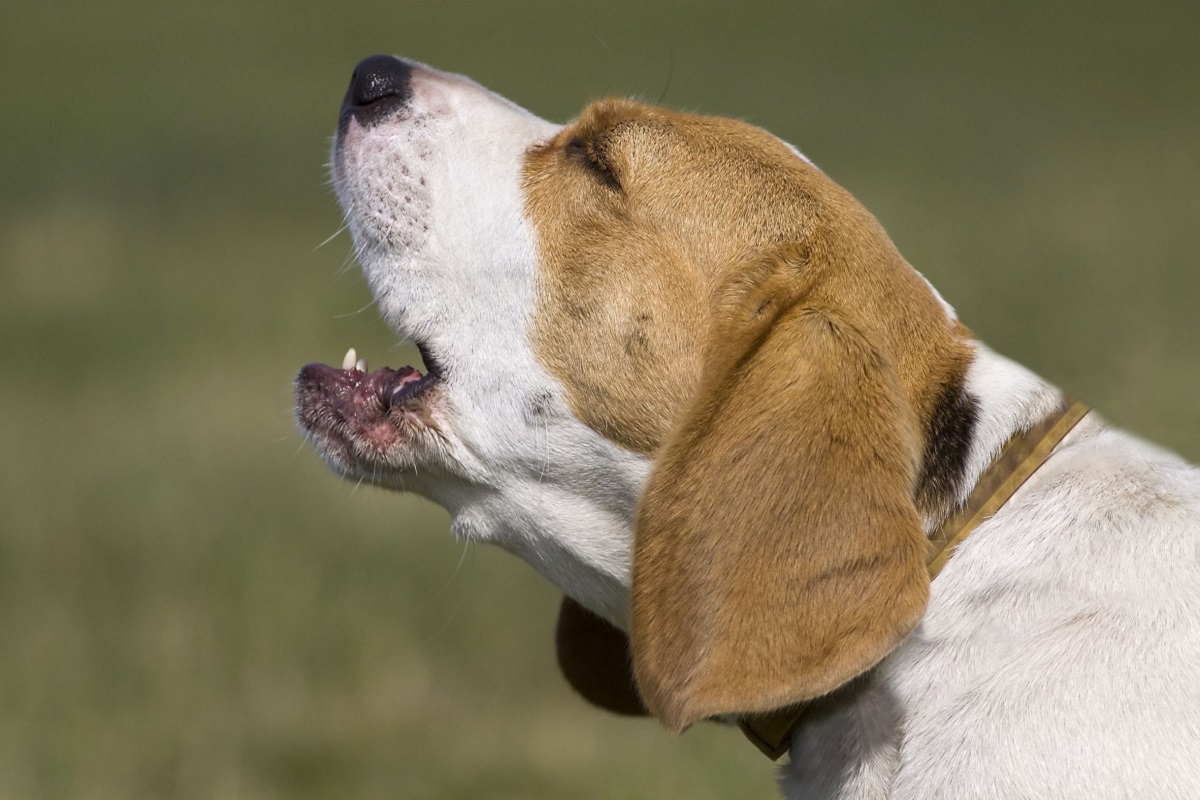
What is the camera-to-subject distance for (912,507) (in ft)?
8.55

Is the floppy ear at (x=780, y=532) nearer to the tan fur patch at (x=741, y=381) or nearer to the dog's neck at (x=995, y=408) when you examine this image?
the tan fur patch at (x=741, y=381)

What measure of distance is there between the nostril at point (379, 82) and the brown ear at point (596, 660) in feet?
4.83

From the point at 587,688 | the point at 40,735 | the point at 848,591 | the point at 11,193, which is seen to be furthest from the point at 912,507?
the point at 11,193

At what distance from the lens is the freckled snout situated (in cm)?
364

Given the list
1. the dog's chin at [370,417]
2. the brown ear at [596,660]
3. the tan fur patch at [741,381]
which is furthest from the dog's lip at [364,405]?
the brown ear at [596,660]

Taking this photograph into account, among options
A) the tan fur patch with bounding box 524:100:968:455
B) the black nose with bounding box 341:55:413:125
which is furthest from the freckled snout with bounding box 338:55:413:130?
the tan fur patch with bounding box 524:100:968:455

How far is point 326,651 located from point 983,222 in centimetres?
812

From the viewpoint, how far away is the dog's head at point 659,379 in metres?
2.61

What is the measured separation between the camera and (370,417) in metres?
3.54

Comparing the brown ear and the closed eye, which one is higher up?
the closed eye

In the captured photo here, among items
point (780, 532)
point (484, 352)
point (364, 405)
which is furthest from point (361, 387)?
point (780, 532)

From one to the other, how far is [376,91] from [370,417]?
34.5 inches

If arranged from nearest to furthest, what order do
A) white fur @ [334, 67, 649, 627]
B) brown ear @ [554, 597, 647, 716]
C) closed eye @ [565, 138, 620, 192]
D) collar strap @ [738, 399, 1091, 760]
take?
collar strap @ [738, 399, 1091, 760], white fur @ [334, 67, 649, 627], closed eye @ [565, 138, 620, 192], brown ear @ [554, 597, 647, 716]

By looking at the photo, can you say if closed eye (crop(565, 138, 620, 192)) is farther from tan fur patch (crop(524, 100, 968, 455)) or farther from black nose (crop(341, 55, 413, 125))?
black nose (crop(341, 55, 413, 125))
